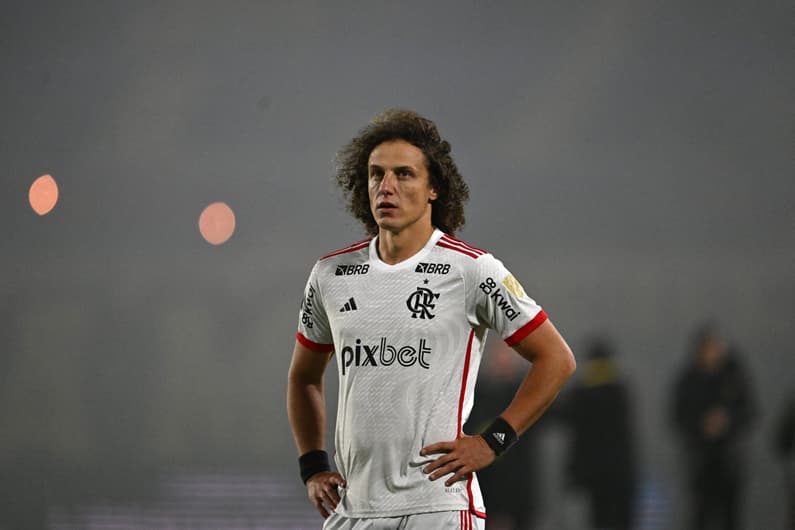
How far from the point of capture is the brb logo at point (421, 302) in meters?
2.12

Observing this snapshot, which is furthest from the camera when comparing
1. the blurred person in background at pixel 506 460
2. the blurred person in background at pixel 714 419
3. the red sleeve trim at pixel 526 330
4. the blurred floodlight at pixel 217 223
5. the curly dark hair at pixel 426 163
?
the blurred floodlight at pixel 217 223

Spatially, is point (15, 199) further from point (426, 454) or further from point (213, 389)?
point (426, 454)

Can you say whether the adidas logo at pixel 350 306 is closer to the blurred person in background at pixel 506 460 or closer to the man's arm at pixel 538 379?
the man's arm at pixel 538 379

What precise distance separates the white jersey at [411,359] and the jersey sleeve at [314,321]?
0.26 ft

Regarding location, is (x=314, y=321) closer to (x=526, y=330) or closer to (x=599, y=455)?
(x=526, y=330)

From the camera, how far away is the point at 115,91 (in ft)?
17.1

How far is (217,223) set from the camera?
5117 millimetres

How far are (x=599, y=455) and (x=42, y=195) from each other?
3208 millimetres

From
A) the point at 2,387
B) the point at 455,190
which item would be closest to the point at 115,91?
the point at 2,387

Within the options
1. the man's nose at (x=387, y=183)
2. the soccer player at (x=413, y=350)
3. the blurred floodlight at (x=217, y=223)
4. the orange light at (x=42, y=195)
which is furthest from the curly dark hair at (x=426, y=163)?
the orange light at (x=42, y=195)

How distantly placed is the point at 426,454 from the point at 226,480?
10.1 feet

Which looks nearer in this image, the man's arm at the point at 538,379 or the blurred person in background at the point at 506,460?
the man's arm at the point at 538,379

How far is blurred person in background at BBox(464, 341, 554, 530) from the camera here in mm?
4652

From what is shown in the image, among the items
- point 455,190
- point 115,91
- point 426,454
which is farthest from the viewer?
point 115,91
